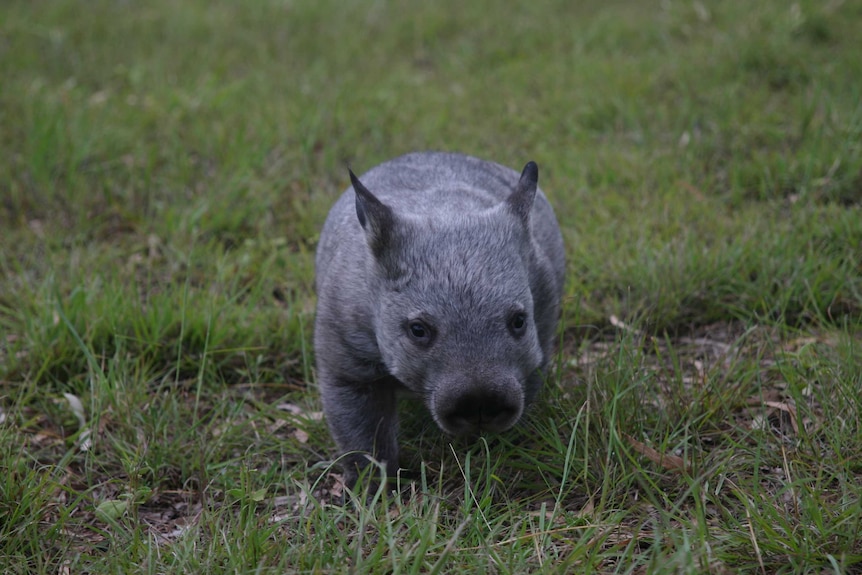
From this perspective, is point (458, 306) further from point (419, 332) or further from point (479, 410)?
point (479, 410)

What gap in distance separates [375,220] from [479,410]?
0.86 m

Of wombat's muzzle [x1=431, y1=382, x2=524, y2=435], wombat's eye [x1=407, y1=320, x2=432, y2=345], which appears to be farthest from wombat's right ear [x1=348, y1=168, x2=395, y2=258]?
wombat's muzzle [x1=431, y1=382, x2=524, y2=435]

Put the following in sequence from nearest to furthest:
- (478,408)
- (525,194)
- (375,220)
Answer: (478,408) → (375,220) → (525,194)

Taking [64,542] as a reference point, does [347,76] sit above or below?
above

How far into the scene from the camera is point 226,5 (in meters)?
9.79

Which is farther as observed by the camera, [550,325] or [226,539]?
[550,325]

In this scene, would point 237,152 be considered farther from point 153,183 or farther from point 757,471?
point 757,471

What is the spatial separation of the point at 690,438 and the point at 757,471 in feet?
1.29

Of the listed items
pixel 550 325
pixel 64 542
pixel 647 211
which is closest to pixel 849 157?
pixel 647 211

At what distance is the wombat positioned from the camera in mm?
3039

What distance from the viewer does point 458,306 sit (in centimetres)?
309

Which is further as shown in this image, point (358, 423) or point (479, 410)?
point (358, 423)

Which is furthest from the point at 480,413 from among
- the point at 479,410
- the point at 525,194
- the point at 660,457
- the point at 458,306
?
the point at 525,194

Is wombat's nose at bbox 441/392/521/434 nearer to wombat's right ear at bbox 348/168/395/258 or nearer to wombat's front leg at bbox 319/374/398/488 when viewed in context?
wombat's front leg at bbox 319/374/398/488
